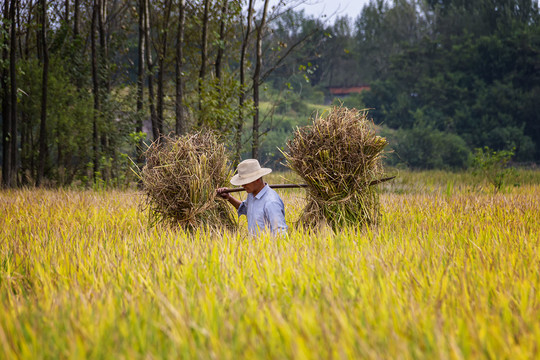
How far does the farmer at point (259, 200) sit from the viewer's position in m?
4.04

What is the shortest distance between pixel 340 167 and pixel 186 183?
147 cm

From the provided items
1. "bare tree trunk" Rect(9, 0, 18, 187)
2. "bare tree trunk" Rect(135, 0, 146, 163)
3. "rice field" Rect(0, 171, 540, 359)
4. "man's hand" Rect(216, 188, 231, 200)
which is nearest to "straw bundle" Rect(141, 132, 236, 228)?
"man's hand" Rect(216, 188, 231, 200)

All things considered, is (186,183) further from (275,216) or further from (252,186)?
(275,216)

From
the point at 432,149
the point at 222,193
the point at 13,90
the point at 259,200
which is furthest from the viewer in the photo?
the point at 432,149


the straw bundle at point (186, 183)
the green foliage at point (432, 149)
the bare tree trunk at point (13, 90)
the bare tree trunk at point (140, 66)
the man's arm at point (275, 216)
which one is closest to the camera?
the man's arm at point (275, 216)

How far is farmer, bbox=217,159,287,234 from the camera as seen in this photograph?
4039mm

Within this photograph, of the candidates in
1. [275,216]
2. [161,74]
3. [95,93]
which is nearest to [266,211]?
[275,216]

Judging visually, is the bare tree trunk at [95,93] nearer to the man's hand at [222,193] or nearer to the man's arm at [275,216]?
the man's hand at [222,193]

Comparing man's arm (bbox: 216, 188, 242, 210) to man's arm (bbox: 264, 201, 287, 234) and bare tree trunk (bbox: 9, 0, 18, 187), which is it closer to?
man's arm (bbox: 264, 201, 287, 234)

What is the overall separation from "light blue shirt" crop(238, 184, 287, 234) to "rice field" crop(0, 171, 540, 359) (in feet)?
0.80

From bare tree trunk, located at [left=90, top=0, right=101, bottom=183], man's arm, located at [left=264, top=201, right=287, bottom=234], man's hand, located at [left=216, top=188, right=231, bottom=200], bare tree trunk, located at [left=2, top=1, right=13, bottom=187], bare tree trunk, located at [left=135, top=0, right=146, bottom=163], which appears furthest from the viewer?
bare tree trunk, located at [left=90, top=0, right=101, bottom=183]

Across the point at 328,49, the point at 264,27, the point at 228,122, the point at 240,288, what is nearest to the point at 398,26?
the point at 328,49

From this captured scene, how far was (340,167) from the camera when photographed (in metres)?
4.34

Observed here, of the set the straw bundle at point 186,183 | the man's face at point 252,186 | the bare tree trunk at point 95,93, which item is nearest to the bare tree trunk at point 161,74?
the bare tree trunk at point 95,93
